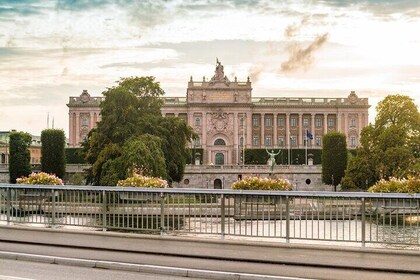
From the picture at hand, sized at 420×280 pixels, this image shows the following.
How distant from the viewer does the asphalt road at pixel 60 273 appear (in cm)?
1187

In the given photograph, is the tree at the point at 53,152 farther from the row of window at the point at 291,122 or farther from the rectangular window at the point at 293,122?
the rectangular window at the point at 293,122

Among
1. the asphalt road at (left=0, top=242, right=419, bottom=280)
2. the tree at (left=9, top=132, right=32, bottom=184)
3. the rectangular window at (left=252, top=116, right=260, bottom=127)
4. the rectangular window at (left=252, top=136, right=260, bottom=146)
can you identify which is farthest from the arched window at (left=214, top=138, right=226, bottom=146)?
the asphalt road at (left=0, top=242, right=419, bottom=280)

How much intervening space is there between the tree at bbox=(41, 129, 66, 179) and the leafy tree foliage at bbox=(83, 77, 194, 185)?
59.5 feet

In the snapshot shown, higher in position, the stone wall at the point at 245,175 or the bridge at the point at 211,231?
the bridge at the point at 211,231

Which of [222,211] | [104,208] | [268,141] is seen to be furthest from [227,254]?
[268,141]

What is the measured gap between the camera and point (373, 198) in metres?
15.3

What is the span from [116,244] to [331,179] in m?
57.8

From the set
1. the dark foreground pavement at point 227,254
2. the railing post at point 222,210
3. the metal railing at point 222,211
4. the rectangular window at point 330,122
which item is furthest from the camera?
the rectangular window at point 330,122

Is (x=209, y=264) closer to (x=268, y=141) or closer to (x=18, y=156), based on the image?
(x=18, y=156)

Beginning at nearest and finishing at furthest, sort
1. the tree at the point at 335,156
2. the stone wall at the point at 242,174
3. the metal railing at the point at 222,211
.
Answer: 1. the metal railing at the point at 222,211
2. the tree at the point at 335,156
3. the stone wall at the point at 242,174

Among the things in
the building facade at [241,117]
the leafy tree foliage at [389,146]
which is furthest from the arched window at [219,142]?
the leafy tree foliage at [389,146]

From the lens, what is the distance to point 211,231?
54.3ft

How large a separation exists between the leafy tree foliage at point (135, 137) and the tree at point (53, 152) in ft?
59.5

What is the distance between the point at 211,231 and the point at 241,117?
117m
